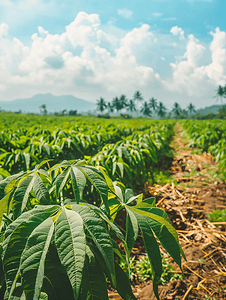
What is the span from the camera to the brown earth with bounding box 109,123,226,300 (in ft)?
5.85

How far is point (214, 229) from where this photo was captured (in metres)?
2.64

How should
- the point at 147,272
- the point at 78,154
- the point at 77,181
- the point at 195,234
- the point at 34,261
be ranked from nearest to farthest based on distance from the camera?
the point at 34,261 → the point at 77,181 → the point at 147,272 → the point at 195,234 → the point at 78,154

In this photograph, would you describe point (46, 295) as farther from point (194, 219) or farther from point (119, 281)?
point (194, 219)

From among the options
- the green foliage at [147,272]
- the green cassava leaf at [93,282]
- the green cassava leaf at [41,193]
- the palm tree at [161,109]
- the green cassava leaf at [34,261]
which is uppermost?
the palm tree at [161,109]

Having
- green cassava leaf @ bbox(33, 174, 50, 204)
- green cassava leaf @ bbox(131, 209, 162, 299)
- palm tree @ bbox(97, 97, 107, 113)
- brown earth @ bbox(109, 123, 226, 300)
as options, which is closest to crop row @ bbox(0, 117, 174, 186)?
brown earth @ bbox(109, 123, 226, 300)

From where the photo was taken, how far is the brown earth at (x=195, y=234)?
5.85 ft

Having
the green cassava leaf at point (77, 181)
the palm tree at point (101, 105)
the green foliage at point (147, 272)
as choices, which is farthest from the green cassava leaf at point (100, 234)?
the palm tree at point (101, 105)

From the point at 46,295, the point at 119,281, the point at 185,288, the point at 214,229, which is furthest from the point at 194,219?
the point at 46,295

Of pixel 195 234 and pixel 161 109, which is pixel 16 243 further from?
pixel 161 109

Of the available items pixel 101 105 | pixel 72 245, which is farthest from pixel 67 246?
pixel 101 105

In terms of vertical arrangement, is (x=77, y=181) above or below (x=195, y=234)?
above

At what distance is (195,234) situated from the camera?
2.57m

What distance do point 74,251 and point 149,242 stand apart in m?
0.24

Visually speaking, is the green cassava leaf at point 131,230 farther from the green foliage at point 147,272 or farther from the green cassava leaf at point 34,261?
the green foliage at point 147,272
